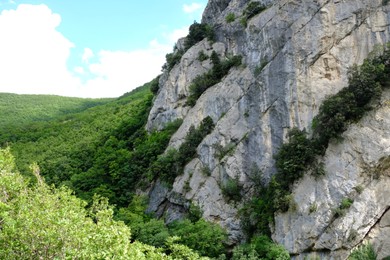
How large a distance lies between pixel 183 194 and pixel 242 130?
8686 millimetres

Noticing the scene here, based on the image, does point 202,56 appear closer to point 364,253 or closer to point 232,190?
point 232,190

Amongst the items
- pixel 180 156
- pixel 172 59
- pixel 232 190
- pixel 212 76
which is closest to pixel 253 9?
pixel 212 76

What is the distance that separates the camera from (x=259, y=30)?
4291cm

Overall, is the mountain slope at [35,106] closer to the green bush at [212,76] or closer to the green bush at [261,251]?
the green bush at [212,76]

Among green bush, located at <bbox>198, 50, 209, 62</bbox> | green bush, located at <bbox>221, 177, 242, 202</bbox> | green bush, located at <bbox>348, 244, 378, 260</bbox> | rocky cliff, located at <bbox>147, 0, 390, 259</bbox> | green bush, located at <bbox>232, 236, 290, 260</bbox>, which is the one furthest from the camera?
green bush, located at <bbox>198, 50, 209, 62</bbox>

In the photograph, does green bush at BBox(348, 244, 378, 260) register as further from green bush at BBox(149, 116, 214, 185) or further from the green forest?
green bush at BBox(149, 116, 214, 185)

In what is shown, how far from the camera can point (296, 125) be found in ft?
117

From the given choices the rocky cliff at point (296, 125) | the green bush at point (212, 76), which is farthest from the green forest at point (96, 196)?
the green bush at point (212, 76)

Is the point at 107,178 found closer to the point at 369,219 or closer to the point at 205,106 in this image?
the point at 205,106

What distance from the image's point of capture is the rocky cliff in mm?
30109

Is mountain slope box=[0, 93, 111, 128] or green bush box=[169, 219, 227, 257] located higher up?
mountain slope box=[0, 93, 111, 128]

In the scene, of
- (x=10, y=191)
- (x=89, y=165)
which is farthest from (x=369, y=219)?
(x=89, y=165)

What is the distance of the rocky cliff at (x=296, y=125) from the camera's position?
98.8 feet

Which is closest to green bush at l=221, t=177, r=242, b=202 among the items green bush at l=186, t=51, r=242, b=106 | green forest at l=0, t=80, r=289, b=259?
green forest at l=0, t=80, r=289, b=259
